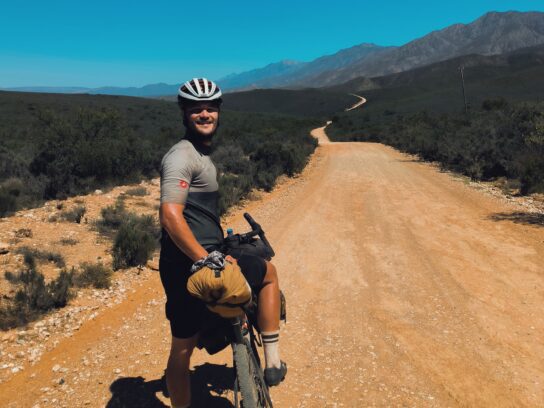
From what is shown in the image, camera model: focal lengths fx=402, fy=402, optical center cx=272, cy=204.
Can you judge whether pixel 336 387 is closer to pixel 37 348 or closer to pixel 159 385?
pixel 159 385

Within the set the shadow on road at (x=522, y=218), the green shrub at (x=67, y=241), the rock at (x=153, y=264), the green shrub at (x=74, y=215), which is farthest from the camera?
the green shrub at (x=74, y=215)

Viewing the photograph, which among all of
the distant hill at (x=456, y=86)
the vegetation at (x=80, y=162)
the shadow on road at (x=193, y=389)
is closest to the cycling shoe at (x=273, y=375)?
the shadow on road at (x=193, y=389)

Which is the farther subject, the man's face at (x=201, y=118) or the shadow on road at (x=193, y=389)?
the shadow on road at (x=193, y=389)

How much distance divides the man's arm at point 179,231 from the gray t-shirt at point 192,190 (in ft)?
0.19

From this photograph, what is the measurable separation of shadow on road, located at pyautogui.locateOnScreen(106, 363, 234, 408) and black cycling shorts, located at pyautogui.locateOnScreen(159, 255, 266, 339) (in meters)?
1.39

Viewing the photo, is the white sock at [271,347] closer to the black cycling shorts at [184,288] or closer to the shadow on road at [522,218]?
the black cycling shorts at [184,288]

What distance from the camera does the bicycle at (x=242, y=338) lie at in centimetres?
256

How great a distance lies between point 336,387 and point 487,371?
1523 mm

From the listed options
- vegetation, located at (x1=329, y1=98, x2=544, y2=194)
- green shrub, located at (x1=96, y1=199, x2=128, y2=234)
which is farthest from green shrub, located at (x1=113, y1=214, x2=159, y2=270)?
vegetation, located at (x1=329, y1=98, x2=544, y2=194)

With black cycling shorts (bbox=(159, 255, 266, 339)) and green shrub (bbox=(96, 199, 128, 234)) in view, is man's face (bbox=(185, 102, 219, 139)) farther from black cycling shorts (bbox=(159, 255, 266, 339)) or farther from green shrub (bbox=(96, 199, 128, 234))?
green shrub (bbox=(96, 199, 128, 234))

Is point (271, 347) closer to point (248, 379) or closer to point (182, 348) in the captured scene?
point (248, 379)

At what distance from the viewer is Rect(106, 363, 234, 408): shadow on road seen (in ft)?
12.6

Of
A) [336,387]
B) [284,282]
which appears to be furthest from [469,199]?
[336,387]

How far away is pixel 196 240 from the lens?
103 inches
